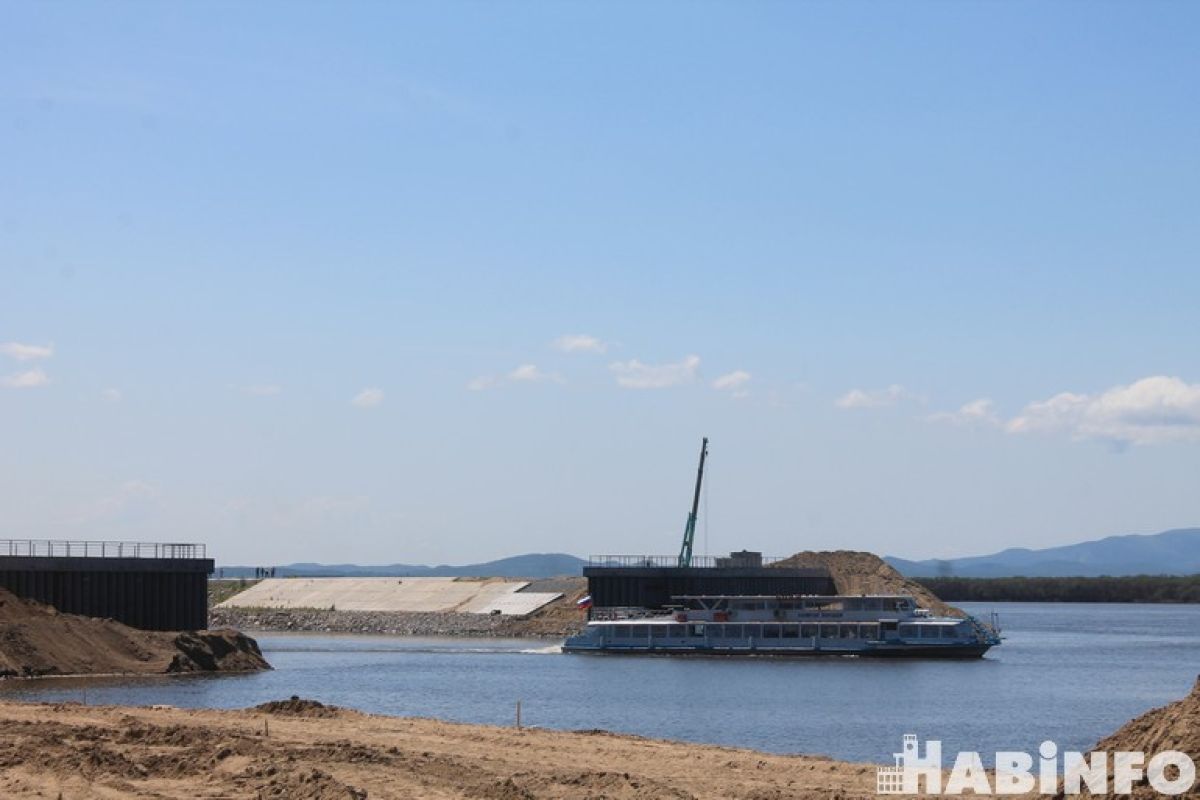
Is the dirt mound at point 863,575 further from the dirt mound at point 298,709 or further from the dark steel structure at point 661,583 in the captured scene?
the dirt mound at point 298,709

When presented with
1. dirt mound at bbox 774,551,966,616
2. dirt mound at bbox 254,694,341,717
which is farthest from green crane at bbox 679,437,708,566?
dirt mound at bbox 254,694,341,717

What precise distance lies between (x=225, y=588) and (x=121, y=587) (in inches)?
4012

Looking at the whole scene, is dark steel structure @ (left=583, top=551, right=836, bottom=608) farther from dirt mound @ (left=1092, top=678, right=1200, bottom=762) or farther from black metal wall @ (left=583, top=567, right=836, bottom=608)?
dirt mound @ (left=1092, top=678, right=1200, bottom=762)

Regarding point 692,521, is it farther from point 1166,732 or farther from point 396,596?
point 1166,732

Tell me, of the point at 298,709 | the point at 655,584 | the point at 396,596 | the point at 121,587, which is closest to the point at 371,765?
the point at 298,709

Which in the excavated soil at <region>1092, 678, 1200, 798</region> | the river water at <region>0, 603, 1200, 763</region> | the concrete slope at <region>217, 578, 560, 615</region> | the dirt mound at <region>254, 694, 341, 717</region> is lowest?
the river water at <region>0, 603, 1200, 763</region>

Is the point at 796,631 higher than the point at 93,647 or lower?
lower

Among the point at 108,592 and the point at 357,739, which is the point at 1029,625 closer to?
the point at 108,592

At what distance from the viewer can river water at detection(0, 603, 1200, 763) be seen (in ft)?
185

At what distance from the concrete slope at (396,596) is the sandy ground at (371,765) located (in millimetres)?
100911

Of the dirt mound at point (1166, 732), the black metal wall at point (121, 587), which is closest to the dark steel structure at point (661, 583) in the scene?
the black metal wall at point (121, 587)

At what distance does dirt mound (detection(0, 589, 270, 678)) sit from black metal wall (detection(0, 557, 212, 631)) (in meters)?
2.87

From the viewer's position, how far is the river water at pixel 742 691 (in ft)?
185

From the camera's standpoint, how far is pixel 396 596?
16425 cm
